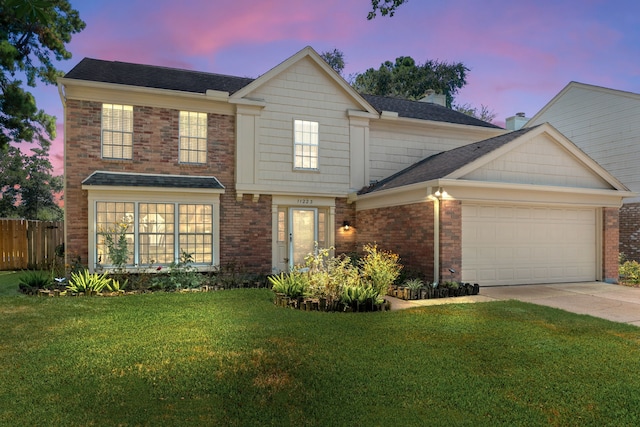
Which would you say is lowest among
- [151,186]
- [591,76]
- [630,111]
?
[151,186]

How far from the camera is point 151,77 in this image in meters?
12.8

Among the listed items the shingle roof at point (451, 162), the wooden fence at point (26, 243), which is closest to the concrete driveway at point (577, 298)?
the shingle roof at point (451, 162)

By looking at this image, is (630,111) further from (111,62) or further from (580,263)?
(111,62)

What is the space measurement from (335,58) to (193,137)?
80.7 ft

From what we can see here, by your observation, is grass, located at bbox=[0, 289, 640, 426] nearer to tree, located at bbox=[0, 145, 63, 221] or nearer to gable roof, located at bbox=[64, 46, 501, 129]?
gable roof, located at bbox=[64, 46, 501, 129]

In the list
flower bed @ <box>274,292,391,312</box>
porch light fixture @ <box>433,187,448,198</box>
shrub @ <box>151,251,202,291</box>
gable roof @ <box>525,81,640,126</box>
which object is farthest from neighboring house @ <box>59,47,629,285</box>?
gable roof @ <box>525,81,640,126</box>

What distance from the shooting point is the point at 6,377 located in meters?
4.27

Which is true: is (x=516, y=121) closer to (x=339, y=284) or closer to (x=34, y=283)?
(x=339, y=284)

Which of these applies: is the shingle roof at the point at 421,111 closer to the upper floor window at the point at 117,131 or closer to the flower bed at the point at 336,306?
the upper floor window at the point at 117,131

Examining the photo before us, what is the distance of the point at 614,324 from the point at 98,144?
42.4ft

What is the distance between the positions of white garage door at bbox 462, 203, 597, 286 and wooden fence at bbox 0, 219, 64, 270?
15033 mm

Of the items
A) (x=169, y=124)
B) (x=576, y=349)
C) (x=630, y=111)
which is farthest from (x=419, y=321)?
(x=630, y=111)

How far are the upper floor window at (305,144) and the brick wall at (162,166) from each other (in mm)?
1751

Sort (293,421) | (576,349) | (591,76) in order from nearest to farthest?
1. (293,421)
2. (576,349)
3. (591,76)
